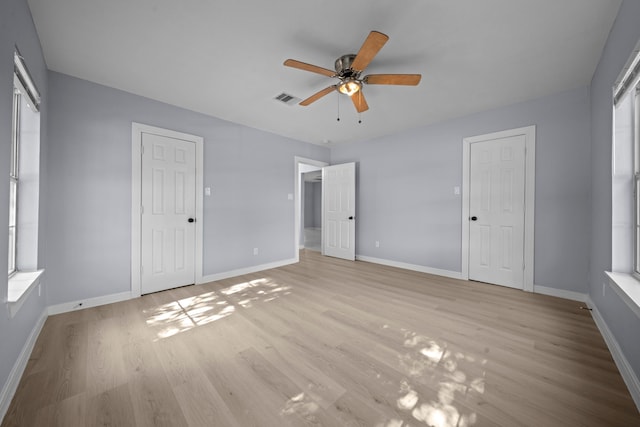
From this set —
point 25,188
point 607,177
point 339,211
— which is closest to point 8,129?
point 25,188

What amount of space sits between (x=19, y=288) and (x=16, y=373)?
0.55 m

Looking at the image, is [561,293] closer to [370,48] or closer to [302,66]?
[370,48]

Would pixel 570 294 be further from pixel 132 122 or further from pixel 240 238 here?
pixel 132 122

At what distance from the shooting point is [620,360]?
1739 mm

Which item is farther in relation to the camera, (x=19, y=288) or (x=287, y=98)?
(x=287, y=98)

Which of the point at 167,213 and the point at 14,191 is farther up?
the point at 14,191

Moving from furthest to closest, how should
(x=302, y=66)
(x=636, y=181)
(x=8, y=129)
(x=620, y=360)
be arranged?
(x=302, y=66), (x=636, y=181), (x=620, y=360), (x=8, y=129)

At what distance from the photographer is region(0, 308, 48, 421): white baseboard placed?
138 centimetres

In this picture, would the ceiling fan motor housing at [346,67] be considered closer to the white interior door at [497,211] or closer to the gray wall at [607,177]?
the gray wall at [607,177]

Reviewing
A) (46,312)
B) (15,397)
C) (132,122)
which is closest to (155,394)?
(15,397)

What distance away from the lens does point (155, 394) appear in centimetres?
152

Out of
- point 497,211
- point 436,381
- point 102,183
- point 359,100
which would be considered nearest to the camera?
point 436,381

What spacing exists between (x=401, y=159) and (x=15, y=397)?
5048 mm

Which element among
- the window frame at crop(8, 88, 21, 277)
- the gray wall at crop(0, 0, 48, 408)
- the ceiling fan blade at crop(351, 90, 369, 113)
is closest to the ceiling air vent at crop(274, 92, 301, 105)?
the ceiling fan blade at crop(351, 90, 369, 113)
